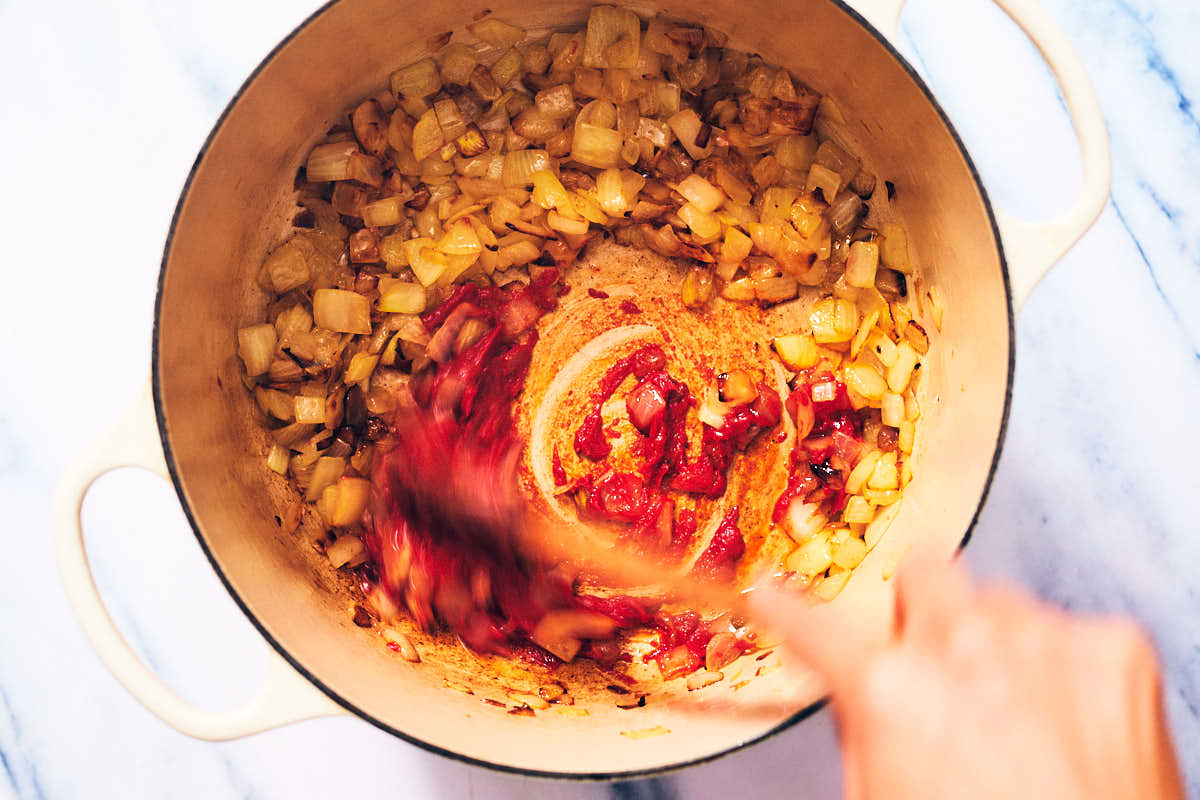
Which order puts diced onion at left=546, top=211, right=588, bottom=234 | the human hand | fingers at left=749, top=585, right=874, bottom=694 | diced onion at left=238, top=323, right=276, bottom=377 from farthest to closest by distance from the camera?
1. diced onion at left=546, top=211, right=588, bottom=234
2. diced onion at left=238, top=323, right=276, bottom=377
3. fingers at left=749, top=585, right=874, bottom=694
4. the human hand

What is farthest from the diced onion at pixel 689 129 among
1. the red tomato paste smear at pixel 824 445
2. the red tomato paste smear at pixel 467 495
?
the red tomato paste smear at pixel 824 445

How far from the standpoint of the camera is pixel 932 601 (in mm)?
1067

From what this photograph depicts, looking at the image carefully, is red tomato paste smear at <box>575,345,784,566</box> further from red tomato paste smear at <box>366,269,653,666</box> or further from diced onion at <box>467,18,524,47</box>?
diced onion at <box>467,18,524,47</box>

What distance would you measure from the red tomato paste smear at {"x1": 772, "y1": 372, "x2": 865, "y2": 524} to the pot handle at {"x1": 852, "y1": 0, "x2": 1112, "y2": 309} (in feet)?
1.36

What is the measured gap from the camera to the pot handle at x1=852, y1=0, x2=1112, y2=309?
105 centimetres

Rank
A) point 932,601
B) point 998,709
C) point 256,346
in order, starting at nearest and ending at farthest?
1. point 998,709
2. point 932,601
3. point 256,346

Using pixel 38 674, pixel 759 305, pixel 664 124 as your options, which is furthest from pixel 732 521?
pixel 38 674

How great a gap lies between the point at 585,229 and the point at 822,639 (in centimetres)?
80

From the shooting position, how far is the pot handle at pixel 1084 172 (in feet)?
3.44

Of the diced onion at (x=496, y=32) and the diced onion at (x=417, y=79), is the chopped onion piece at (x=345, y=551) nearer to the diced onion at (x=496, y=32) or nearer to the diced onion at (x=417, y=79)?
the diced onion at (x=417, y=79)

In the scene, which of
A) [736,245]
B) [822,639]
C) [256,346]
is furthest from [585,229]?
[822,639]

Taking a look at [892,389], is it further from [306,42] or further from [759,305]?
[306,42]

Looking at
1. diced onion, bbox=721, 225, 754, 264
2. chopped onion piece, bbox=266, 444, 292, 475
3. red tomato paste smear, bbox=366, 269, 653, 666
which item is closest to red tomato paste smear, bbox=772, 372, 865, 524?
diced onion, bbox=721, 225, 754, 264

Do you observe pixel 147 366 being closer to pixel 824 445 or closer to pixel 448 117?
pixel 448 117
